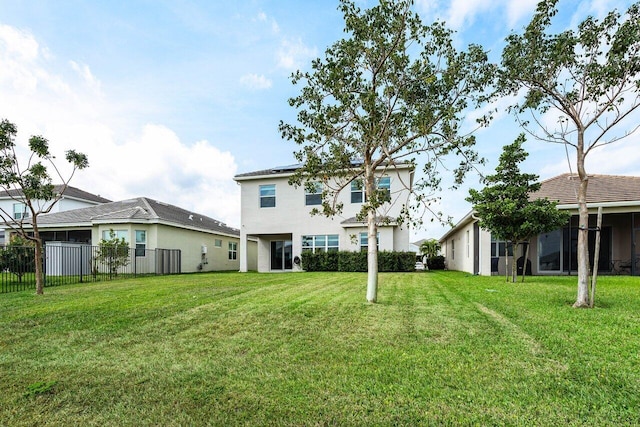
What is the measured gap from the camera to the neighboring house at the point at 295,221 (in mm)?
19234

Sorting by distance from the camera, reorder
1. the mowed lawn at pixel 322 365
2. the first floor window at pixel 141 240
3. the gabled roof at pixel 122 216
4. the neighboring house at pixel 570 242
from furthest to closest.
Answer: the first floor window at pixel 141 240 < the gabled roof at pixel 122 216 < the neighboring house at pixel 570 242 < the mowed lawn at pixel 322 365

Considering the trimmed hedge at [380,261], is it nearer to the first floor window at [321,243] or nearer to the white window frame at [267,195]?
the first floor window at [321,243]

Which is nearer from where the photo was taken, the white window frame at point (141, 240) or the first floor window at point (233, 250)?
the white window frame at point (141, 240)

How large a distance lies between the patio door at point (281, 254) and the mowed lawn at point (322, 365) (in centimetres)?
1485

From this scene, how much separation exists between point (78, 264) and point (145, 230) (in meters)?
3.73

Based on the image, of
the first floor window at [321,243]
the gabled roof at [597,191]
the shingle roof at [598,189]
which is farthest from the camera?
the first floor window at [321,243]

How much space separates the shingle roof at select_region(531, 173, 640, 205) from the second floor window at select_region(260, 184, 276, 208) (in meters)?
13.7

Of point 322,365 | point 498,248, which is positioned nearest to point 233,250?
point 498,248

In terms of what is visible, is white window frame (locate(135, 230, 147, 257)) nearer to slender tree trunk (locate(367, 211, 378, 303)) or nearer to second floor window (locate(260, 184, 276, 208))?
second floor window (locate(260, 184, 276, 208))

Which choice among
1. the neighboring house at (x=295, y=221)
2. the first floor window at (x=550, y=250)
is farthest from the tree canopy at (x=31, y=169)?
the first floor window at (x=550, y=250)

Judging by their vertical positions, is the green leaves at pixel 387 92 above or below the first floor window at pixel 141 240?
above

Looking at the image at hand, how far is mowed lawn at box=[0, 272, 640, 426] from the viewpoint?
2.85m

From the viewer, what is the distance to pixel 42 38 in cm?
1034

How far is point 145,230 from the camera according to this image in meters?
19.8
